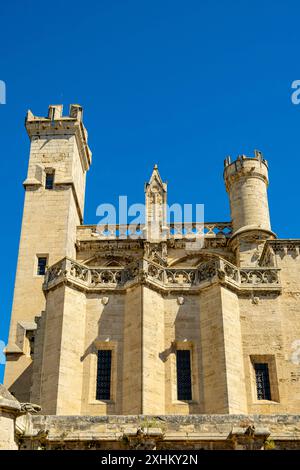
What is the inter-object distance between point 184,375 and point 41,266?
12340 mm

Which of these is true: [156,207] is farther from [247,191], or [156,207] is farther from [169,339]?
[169,339]

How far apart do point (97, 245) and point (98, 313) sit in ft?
37.0

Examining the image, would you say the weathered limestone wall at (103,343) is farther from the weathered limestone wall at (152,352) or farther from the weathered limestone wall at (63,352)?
the weathered limestone wall at (152,352)

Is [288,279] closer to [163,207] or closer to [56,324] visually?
[56,324]

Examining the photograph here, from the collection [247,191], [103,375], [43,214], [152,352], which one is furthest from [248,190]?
[103,375]

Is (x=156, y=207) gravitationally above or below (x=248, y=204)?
above

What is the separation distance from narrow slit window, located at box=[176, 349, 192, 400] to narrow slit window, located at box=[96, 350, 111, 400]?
7.87 feet

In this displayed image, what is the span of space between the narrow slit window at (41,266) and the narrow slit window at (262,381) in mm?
13345

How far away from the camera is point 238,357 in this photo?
20984 mm

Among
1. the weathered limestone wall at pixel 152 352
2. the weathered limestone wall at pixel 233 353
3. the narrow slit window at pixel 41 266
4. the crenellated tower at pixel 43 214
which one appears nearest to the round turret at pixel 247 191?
the crenellated tower at pixel 43 214

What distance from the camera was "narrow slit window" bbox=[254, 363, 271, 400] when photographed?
69.4ft

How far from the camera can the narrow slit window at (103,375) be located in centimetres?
2094

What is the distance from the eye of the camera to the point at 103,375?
21.2 m
